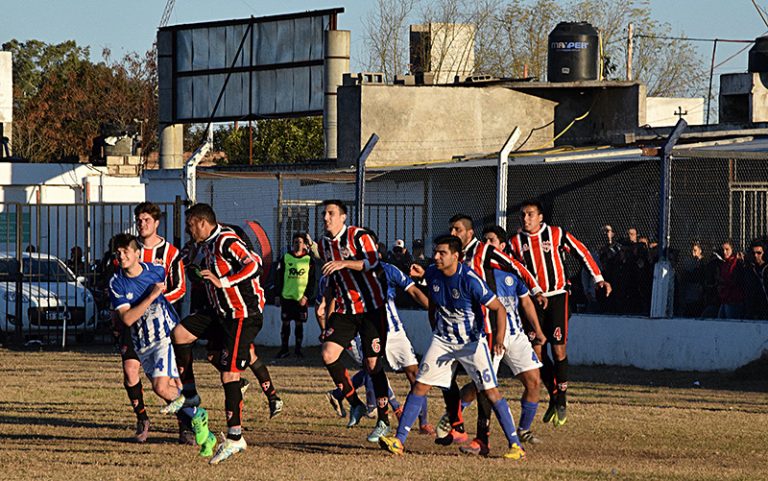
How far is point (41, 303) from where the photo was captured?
945 inches

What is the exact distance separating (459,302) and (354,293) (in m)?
1.67

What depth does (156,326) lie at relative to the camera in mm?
11602

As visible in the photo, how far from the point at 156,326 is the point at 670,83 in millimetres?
53868

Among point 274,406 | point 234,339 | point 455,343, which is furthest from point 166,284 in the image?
point 455,343

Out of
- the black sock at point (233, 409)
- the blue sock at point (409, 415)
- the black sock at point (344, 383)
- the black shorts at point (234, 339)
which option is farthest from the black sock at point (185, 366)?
the blue sock at point (409, 415)

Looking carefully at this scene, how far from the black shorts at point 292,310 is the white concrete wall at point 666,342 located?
444cm

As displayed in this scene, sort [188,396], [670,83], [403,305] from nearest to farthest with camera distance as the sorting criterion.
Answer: [188,396]
[403,305]
[670,83]

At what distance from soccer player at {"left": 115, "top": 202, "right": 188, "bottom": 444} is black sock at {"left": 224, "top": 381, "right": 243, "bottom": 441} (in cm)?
95

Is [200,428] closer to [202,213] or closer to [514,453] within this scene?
[202,213]

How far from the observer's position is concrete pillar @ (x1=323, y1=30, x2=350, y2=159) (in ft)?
106

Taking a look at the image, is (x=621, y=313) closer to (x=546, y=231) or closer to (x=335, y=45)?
(x=546, y=231)

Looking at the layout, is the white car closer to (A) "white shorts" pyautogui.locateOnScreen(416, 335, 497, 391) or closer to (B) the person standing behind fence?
(B) the person standing behind fence

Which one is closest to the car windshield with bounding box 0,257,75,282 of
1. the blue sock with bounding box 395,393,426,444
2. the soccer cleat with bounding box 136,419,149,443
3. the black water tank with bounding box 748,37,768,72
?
the soccer cleat with bounding box 136,419,149,443

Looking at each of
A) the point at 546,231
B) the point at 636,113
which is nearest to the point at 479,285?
the point at 546,231
